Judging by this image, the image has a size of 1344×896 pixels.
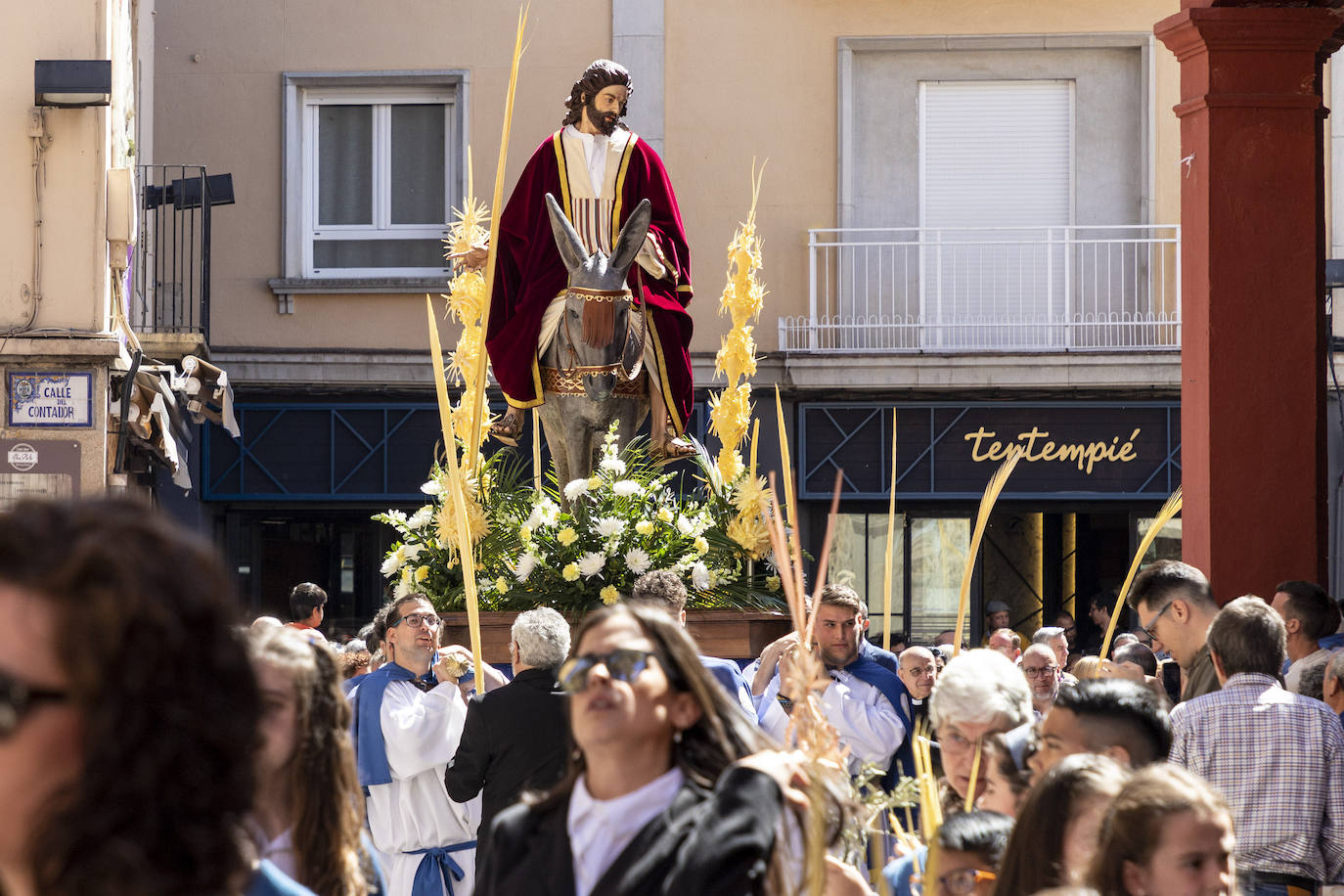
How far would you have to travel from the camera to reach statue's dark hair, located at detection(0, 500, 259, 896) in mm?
1414

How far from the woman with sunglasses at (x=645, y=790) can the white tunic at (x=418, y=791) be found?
341cm

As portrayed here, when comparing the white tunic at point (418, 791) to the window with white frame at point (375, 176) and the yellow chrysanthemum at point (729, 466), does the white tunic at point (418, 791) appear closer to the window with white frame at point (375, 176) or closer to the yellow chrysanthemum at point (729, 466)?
the yellow chrysanthemum at point (729, 466)

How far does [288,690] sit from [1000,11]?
15892 millimetres

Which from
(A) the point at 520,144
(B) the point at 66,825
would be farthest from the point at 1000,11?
(B) the point at 66,825

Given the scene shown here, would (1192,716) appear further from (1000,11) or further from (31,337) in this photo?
(1000,11)

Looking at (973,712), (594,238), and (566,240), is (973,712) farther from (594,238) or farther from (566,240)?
(594,238)

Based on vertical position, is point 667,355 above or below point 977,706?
above

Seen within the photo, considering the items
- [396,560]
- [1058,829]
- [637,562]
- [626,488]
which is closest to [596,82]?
[626,488]

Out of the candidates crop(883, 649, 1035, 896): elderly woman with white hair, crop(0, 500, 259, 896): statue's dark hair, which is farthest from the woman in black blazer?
crop(0, 500, 259, 896): statue's dark hair

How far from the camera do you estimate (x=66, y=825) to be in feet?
4.63

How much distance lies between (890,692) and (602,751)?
3445 millimetres

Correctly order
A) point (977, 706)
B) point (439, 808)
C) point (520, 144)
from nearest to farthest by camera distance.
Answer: point (977, 706)
point (439, 808)
point (520, 144)

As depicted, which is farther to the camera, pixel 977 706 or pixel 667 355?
pixel 667 355

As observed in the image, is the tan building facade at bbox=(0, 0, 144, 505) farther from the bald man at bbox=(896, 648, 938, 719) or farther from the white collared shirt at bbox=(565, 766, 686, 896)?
the white collared shirt at bbox=(565, 766, 686, 896)
